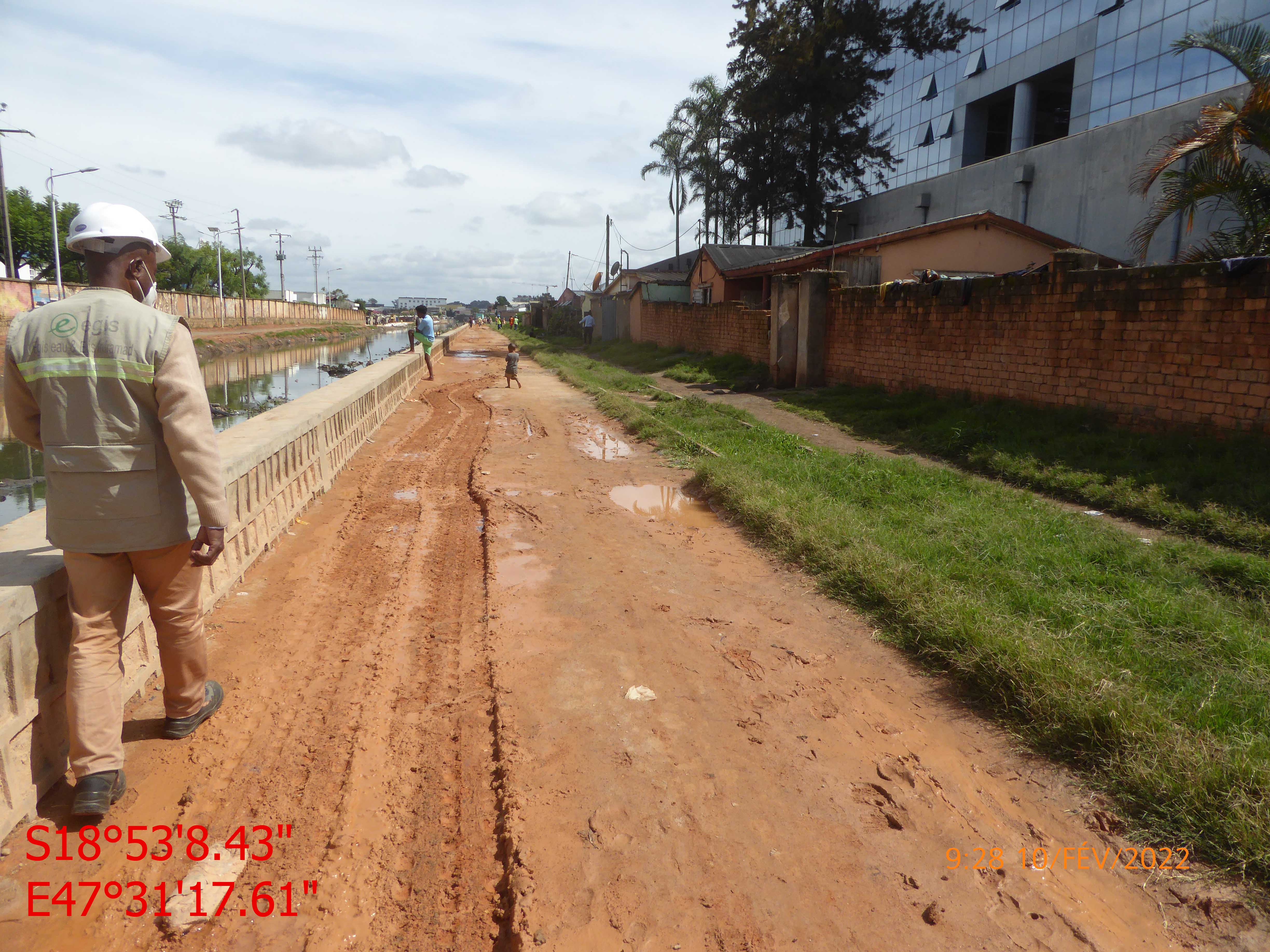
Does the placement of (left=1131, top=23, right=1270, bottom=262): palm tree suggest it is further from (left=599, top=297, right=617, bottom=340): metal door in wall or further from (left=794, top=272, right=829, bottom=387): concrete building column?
(left=599, top=297, right=617, bottom=340): metal door in wall

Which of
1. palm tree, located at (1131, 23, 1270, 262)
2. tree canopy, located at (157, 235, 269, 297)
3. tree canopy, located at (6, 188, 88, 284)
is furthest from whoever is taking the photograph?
tree canopy, located at (157, 235, 269, 297)

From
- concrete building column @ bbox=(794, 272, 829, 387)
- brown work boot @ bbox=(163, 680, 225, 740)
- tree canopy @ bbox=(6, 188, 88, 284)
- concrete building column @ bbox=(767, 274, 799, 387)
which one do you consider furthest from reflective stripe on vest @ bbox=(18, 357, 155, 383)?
tree canopy @ bbox=(6, 188, 88, 284)

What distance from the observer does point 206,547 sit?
9.68 ft

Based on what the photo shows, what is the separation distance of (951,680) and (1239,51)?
1168 cm

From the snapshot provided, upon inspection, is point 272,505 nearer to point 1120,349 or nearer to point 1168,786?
point 1168,786

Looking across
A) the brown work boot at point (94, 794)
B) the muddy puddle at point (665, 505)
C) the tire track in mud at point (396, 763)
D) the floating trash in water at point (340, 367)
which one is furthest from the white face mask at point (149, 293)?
the floating trash in water at point (340, 367)

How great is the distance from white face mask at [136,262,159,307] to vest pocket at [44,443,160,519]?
1.97 ft

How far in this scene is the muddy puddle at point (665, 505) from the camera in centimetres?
692

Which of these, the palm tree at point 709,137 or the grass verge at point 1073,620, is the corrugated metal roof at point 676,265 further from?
the grass verge at point 1073,620

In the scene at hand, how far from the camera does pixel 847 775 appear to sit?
3.06 m

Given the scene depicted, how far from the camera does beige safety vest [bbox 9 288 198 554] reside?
2.70 m

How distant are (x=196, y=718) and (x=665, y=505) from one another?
4.78 meters

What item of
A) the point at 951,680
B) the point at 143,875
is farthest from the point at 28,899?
the point at 951,680
